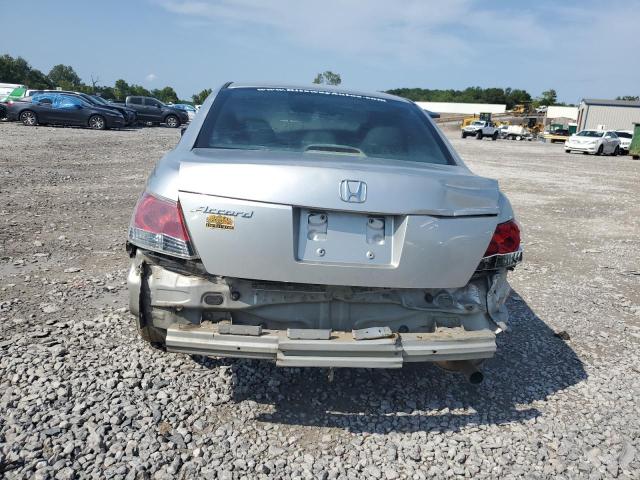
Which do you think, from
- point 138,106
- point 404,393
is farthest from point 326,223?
point 138,106

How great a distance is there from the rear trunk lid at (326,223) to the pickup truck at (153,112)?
1128 inches

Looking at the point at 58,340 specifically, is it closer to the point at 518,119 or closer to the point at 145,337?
the point at 145,337

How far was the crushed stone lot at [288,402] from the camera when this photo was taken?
245 cm

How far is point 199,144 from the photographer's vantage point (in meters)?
2.92

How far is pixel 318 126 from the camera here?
3.31 metres

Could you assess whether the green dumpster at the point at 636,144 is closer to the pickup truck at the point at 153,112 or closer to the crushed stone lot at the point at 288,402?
the pickup truck at the point at 153,112

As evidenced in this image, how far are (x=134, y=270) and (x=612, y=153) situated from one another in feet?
122

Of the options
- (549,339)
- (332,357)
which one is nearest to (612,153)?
(549,339)

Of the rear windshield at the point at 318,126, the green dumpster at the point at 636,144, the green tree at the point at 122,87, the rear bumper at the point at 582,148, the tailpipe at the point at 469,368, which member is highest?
the green tree at the point at 122,87

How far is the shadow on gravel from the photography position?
9.32 ft

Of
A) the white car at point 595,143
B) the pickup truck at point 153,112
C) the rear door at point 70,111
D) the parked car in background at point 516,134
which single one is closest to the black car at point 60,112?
the rear door at point 70,111

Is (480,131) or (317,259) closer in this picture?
(317,259)

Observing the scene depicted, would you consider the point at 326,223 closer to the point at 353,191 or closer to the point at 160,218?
the point at 353,191

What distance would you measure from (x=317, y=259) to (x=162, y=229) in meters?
0.73
